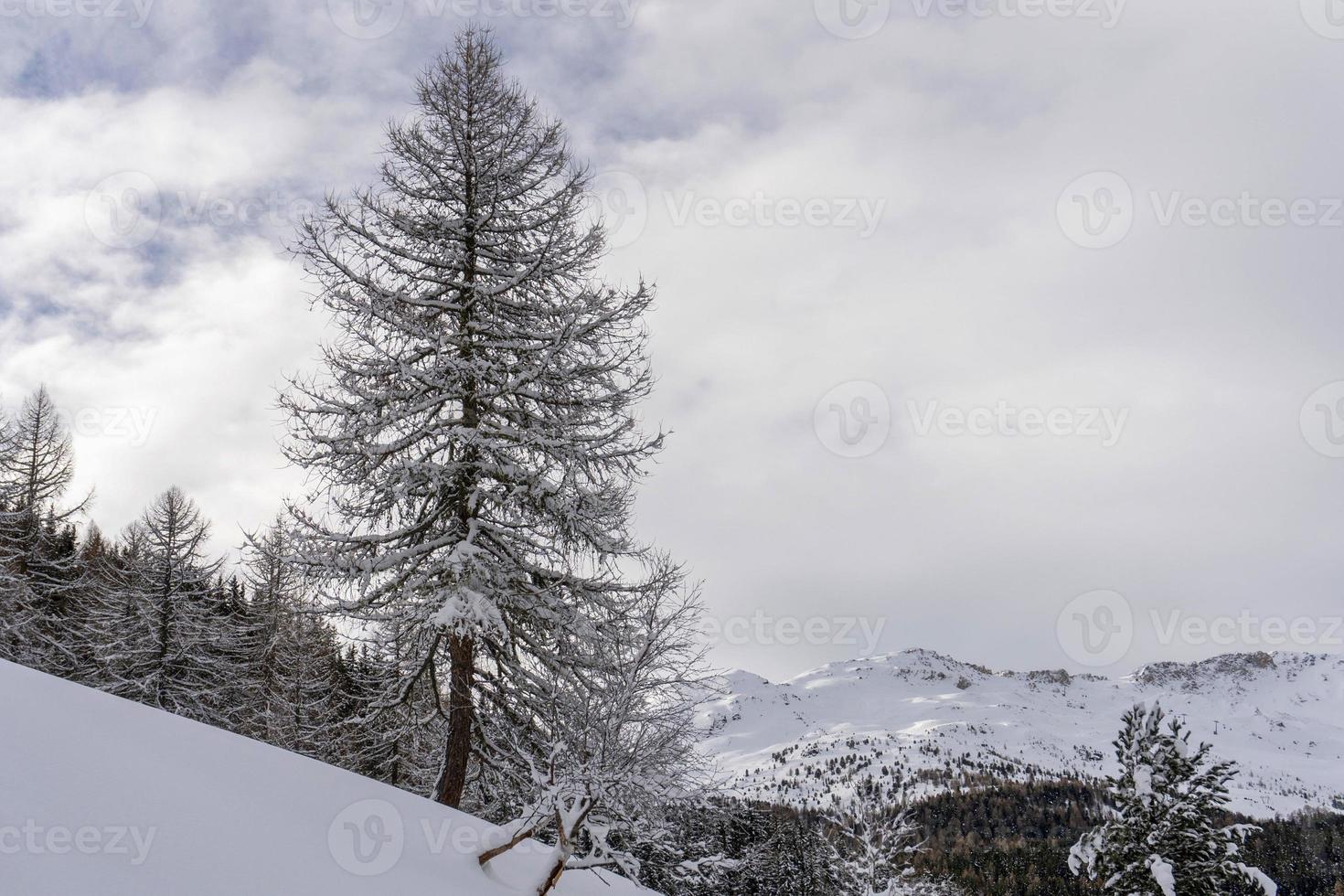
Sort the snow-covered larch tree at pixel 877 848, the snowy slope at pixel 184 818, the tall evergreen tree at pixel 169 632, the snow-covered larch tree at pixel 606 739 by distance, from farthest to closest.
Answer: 1. the snow-covered larch tree at pixel 877 848
2. the tall evergreen tree at pixel 169 632
3. the snow-covered larch tree at pixel 606 739
4. the snowy slope at pixel 184 818

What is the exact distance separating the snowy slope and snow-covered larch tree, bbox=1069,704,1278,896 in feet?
46.0

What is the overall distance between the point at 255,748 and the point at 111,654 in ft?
56.1

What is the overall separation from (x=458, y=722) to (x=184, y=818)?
18.5 ft

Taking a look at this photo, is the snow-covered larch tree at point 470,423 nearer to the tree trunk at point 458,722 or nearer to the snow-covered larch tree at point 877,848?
the tree trunk at point 458,722

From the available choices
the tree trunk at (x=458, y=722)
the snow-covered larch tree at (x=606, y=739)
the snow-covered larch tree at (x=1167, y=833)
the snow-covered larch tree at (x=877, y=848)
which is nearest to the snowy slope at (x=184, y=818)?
the snow-covered larch tree at (x=606, y=739)

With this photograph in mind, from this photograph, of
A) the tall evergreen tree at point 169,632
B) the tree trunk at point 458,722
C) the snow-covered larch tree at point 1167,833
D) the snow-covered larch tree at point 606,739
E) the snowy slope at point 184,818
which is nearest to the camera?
the snowy slope at point 184,818

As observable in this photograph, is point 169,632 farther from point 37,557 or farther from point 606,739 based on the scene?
point 606,739

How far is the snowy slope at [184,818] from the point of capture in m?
3.27

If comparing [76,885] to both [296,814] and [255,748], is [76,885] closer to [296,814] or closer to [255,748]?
[296,814]

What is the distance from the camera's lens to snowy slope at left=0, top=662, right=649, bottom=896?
3.27m

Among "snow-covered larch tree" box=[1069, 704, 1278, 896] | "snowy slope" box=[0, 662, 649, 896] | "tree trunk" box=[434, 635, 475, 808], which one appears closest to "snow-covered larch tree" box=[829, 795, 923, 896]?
"snow-covered larch tree" box=[1069, 704, 1278, 896]

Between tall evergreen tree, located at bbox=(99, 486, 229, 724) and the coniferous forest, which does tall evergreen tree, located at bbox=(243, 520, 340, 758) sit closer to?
tall evergreen tree, located at bbox=(99, 486, 229, 724)

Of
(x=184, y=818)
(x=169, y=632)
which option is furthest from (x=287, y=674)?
(x=184, y=818)

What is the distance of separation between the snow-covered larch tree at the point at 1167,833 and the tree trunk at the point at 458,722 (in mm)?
13728
